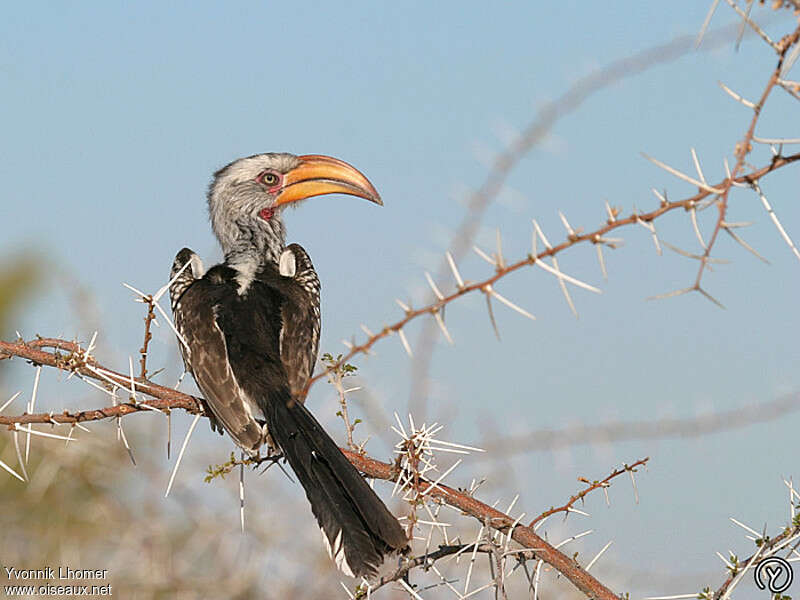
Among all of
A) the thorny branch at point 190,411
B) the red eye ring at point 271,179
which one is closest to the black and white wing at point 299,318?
the thorny branch at point 190,411

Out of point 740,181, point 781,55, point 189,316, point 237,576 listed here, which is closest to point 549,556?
point 740,181

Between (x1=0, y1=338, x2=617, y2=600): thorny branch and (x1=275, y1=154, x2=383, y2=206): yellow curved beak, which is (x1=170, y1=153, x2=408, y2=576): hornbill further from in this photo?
(x1=0, y1=338, x2=617, y2=600): thorny branch

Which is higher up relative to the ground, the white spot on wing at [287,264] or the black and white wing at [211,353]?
the white spot on wing at [287,264]

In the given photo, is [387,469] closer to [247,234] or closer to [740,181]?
[740,181]

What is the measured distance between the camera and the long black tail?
2.71 metres

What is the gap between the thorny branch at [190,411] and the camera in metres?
2.36

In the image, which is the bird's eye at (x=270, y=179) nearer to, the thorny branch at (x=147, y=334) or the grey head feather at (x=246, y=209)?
the grey head feather at (x=246, y=209)

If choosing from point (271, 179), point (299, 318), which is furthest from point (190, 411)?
point (271, 179)

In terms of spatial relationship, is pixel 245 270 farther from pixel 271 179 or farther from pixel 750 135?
pixel 750 135

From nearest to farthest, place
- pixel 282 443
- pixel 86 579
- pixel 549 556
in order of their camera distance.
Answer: pixel 549 556, pixel 282 443, pixel 86 579

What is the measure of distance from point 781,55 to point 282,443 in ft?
7.25

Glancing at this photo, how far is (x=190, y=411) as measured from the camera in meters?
3.36

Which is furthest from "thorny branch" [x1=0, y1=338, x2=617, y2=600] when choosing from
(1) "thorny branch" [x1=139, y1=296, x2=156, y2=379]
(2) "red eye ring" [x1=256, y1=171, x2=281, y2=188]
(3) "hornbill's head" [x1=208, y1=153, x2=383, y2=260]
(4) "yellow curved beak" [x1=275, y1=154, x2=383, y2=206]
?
(2) "red eye ring" [x1=256, y1=171, x2=281, y2=188]

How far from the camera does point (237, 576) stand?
15.8 feet
